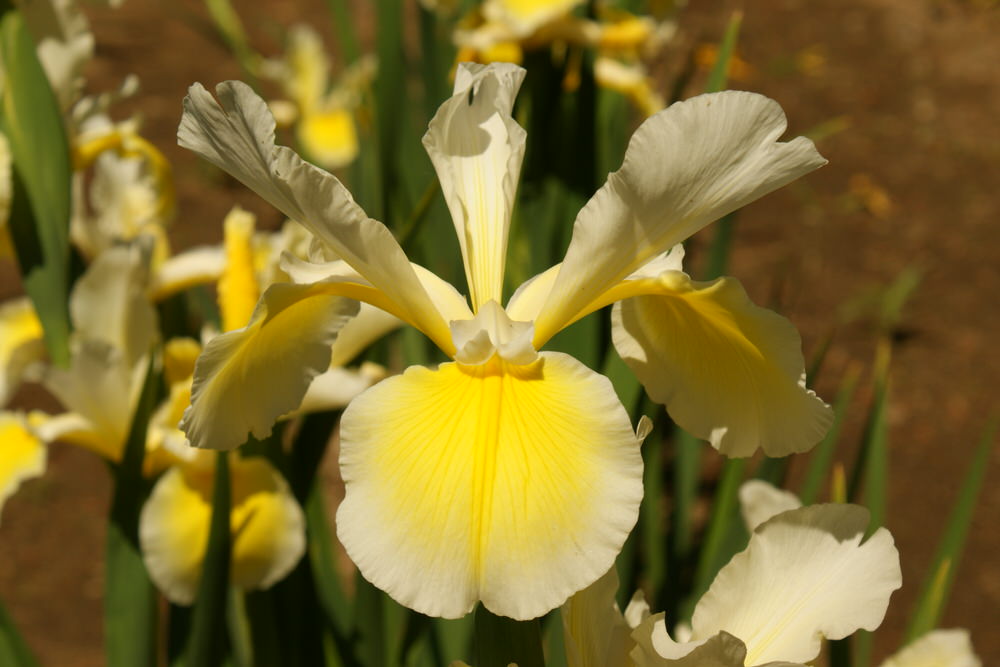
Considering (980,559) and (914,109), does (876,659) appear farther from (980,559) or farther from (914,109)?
(914,109)

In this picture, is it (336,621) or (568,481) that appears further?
(336,621)

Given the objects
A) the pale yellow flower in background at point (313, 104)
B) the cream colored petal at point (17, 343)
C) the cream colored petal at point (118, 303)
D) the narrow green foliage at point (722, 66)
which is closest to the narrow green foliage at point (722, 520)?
the narrow green foliage at point (722, 66)

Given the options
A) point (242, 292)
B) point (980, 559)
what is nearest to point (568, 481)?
point (242, 292)

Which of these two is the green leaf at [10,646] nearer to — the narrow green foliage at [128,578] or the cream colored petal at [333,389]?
the narrow green foliage at [128,578]

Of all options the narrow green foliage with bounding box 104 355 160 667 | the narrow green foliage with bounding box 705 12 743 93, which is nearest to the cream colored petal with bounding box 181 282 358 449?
the narrow green foliage with bounding box 104 355 160 667

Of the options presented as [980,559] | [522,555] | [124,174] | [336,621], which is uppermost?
[522,555]

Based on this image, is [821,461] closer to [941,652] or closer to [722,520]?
[722,520]
